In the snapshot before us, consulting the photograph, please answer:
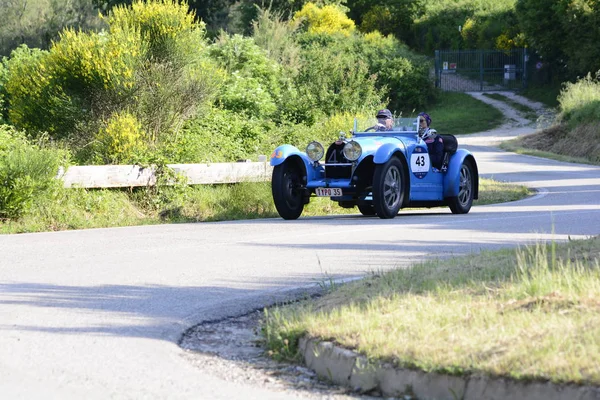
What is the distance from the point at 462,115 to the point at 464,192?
36.2 metres

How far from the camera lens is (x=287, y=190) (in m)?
16.1

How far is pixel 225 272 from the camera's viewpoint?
33.3 feet

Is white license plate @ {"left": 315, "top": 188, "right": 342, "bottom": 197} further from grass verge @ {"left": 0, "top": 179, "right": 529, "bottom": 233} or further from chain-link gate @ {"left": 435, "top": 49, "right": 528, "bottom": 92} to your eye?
chain-link gate @ {"left": 435, "top": 49, "right": 528, "bottom": 92}

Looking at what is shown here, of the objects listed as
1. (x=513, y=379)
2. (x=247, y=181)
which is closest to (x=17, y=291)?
A: (x=513, y=379)

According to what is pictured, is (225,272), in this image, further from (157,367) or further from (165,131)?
(165,131)

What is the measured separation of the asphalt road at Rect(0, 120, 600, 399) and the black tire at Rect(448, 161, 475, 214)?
0.66 feet

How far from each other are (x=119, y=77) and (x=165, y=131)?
1.58m

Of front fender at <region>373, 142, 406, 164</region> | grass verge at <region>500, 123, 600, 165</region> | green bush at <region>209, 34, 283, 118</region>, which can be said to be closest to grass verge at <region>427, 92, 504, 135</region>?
grass verge at <region>500, 123, 600, 165</region>

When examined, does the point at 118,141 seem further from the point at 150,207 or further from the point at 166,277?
the point at 166,277

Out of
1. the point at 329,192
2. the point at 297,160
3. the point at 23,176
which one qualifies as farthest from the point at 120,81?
the point at 329,192

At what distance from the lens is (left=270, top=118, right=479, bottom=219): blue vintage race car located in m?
15.7

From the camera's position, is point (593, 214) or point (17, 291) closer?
point (17, 291)

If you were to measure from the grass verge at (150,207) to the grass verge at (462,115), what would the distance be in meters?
32.1

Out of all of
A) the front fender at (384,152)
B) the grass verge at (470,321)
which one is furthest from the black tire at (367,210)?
the grass verge at (470,321)
